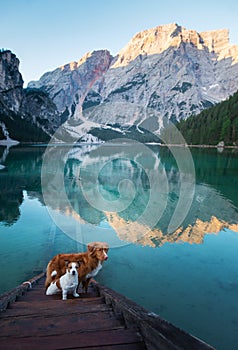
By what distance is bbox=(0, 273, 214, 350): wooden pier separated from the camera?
2.69 m

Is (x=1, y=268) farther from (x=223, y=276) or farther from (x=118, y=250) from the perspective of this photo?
(x=223, y=276)

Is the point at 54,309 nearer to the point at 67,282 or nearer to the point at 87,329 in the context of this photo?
the point at 67,282

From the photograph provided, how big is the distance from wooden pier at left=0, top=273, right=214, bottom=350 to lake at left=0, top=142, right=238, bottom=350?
3.51m

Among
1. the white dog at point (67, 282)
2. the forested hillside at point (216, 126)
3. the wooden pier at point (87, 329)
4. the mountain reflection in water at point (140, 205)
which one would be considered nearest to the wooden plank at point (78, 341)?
the wooden pier at point (87, 329)

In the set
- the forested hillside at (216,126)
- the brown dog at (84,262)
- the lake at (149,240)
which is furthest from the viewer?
the forested hillside at (216,126)

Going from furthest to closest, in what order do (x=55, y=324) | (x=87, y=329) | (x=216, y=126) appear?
1. (x=216, y=126)
2. (x=55, y=324)
3. (x=87, y=329)

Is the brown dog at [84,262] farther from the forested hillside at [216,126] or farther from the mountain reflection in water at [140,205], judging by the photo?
the forested hillside at [216,126]

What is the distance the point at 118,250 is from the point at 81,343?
8824 millimetres

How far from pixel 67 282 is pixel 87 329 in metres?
1.83

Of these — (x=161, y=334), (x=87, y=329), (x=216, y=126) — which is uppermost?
(x=216, y=126)

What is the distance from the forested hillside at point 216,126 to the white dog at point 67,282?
340 ft

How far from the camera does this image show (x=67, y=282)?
4953 millimetres

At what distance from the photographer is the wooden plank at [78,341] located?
110 inches

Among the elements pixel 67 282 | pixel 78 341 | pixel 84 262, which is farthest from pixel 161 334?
pixel 84 262
